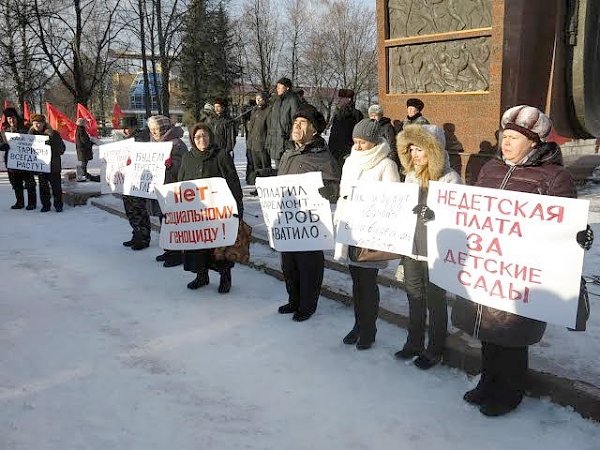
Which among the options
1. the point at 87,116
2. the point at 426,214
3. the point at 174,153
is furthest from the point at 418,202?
the point at 87,116

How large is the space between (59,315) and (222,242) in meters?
1.59

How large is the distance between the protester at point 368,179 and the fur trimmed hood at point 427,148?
313mm

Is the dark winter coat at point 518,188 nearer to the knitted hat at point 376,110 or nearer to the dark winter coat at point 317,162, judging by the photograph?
the dark winter coat at point 317,162

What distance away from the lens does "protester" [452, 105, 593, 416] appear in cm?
280

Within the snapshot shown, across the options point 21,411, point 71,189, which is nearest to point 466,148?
point 21,411

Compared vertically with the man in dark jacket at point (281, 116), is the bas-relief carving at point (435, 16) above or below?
above

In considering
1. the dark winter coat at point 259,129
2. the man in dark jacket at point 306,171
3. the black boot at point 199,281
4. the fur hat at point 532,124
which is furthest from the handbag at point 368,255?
the dark winter coat at point 259,129

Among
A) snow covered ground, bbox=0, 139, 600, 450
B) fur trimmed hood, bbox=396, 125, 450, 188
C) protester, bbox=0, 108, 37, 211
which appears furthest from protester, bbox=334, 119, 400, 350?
protester, bbox=0, 108, 37, 211

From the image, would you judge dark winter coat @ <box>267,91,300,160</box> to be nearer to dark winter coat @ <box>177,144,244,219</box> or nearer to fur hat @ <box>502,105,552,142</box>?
dark winter coat @ <box>177,144,244,219</box>

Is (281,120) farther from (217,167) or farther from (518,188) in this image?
(518,188)

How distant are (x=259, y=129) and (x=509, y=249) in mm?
7096

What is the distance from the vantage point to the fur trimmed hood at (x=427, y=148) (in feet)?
11.0

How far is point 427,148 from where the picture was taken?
11.1 ft

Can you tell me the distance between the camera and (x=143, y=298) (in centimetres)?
533
